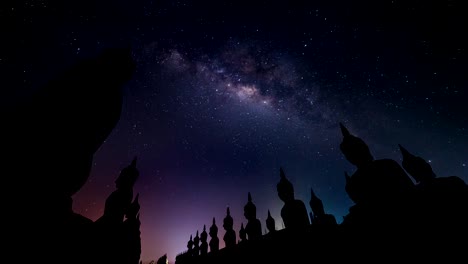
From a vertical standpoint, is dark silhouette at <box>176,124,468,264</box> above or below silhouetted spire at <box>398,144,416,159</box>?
below

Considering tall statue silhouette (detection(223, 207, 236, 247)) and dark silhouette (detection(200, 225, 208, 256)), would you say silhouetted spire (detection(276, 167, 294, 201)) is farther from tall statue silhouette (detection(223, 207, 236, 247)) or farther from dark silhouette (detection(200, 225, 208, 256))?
dark silhouette (detection(200, 225, 208, 256))

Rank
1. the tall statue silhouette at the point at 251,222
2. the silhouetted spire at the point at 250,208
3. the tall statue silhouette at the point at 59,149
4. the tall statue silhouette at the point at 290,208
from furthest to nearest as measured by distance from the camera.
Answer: the silhouetted spire at the point at 250,208, the tall statue silhouette at the point at 251,222, the tall statue silhouette at the point at 290,208, the tall statue silhouette at the point at 59,149

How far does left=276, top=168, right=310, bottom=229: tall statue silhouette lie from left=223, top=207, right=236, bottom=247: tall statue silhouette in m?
9.01

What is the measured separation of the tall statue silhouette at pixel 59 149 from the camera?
2.21 meters

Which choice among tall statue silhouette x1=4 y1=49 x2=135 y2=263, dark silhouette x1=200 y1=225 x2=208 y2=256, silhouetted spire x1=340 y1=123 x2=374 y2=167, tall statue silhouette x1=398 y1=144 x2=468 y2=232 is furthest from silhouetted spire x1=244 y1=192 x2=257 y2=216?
tall statue silhouette x1=4 y1=49 x2=135 y2=263

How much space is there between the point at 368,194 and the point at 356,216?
783 millimetres

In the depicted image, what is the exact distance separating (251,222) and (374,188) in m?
9.14

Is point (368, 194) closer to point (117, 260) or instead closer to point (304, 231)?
point (304, 231)

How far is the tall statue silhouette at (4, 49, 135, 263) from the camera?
7.25 ft

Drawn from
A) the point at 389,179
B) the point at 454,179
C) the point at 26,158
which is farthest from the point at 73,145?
the point at 454,179

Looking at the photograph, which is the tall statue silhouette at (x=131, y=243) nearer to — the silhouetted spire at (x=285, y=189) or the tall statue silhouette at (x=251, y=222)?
the tall statue silhouette at (x=251, y=222)

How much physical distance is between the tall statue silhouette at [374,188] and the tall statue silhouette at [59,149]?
6207mm

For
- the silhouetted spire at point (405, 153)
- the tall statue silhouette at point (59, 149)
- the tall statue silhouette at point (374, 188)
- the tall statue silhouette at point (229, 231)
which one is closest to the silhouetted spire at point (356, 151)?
the tall statue silhouette at point (374, 188)

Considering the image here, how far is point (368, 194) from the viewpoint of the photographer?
5.77m
